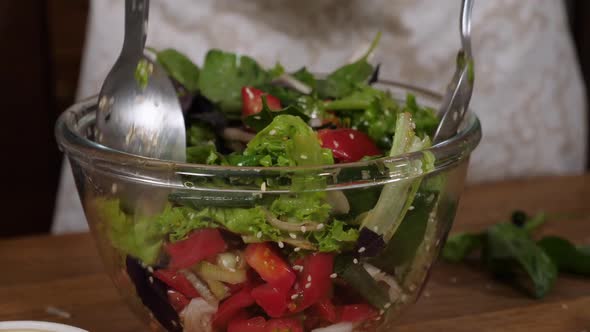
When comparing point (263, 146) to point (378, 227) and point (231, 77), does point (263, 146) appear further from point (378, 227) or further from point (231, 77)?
point (231, 77)

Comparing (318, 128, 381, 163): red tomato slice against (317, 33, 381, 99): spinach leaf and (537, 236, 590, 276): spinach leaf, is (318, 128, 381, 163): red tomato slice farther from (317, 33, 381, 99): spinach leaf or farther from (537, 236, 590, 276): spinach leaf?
(537, 236, 590, 276): spinach leaf

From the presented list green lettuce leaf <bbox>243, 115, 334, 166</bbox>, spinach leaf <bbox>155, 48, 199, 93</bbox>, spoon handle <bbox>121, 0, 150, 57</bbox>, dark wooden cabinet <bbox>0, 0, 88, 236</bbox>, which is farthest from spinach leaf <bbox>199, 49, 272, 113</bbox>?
dark wooden cabinet <bbox>0, 0, 88, 236</bbox>

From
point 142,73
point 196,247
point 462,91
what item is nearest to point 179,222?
point 196,247

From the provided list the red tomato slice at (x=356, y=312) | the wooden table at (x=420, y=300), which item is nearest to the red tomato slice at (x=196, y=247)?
the red tomato slice at (x=356, y=312)

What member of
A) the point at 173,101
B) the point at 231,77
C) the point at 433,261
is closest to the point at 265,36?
the point at 231,77

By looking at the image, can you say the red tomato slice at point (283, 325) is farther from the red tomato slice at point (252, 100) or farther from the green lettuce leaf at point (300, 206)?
the red tomato slice at point (252, 100)

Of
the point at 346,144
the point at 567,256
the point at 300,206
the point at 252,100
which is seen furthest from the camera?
the point at 567,256

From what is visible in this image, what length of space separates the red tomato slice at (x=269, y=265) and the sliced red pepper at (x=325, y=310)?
0.04 metres

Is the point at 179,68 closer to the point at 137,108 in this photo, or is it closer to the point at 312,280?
the point at 137,108

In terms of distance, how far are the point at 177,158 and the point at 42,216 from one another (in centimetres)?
171

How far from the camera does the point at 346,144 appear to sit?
0.75 meters

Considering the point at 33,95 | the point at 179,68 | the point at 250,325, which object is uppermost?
the point at 179,68

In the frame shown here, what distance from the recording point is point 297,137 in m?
0.67

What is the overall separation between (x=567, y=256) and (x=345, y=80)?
374 mm
